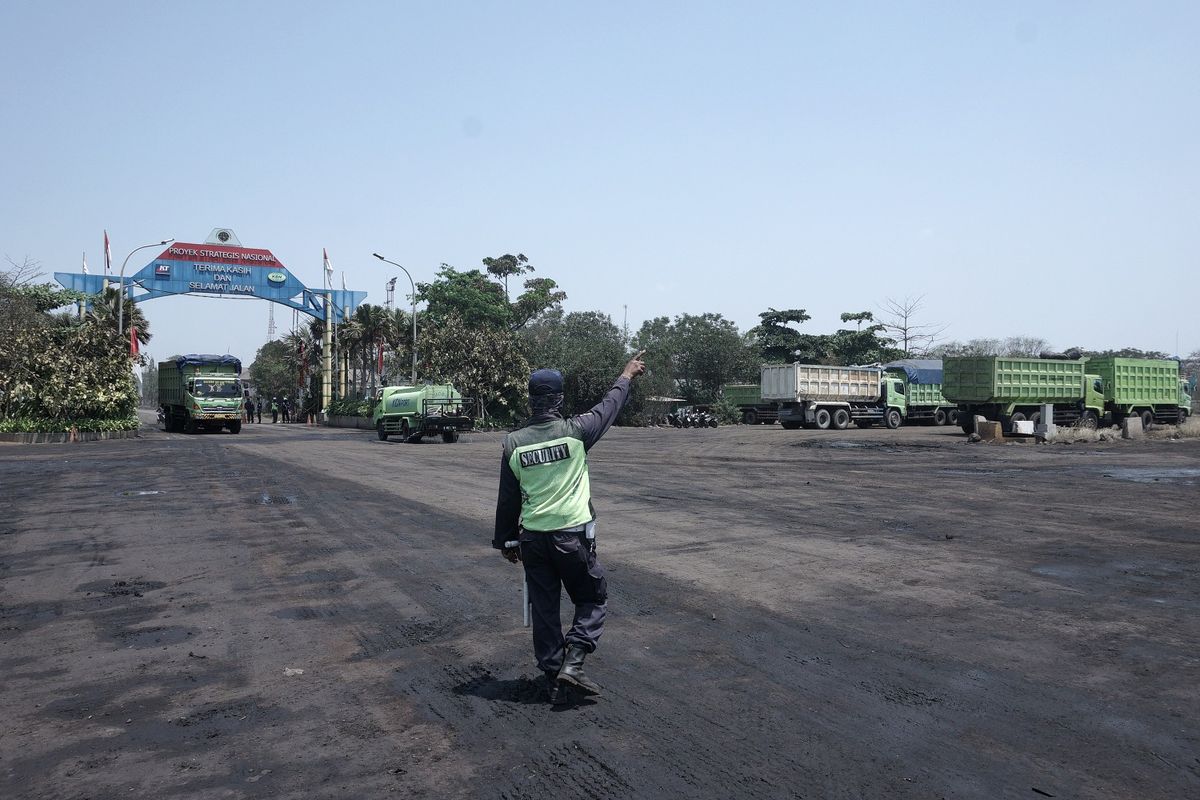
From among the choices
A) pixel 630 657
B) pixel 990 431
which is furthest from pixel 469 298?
pixel 630 657

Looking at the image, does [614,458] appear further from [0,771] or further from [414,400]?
[0,771]

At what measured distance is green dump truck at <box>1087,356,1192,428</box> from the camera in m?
34.6

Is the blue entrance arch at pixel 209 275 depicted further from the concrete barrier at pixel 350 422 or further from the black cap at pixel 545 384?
the black cap at pixel 545 384

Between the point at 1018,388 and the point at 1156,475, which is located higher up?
the point at 1018,388

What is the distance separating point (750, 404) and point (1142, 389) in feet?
73.7

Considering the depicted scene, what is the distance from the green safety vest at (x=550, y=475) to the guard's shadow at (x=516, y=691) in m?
0.93

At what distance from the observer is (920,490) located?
15758 mm

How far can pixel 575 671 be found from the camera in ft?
15.9

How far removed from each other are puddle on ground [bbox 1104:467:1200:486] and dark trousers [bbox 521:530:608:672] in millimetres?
15575

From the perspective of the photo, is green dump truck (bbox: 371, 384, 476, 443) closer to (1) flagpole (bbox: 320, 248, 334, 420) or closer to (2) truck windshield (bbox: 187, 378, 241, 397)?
(2) truck windshield (bbox: 187, 378, 241, 397)

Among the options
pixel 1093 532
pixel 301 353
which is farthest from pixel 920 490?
pixel 301 353

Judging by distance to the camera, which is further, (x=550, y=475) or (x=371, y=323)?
(x=371, y=323)

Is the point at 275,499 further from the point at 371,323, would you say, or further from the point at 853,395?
the point at 371,323

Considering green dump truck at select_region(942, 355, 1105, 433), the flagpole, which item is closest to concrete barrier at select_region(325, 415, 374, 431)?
the flagpole
